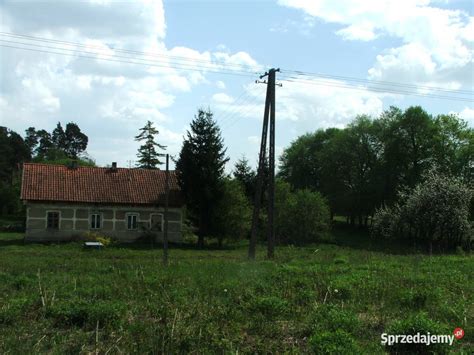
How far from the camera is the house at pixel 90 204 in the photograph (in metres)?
41.0

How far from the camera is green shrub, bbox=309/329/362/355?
6.47 metres

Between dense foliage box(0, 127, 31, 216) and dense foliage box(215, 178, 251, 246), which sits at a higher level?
dense foliage box(0, 127, 31, 216)

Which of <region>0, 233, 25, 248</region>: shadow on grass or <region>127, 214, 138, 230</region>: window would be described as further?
<region>127, 214, 138, 230</region>: window

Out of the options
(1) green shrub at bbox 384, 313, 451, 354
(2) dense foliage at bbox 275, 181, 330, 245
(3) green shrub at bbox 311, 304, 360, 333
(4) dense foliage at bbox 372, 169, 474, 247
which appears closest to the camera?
(1) green shrub at bbox 384, 313, 451, 354

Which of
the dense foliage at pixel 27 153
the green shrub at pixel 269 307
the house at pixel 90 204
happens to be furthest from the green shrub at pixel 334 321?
the dense foliage at pixel 27 153

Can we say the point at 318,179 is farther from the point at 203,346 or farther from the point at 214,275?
the point at 203,346

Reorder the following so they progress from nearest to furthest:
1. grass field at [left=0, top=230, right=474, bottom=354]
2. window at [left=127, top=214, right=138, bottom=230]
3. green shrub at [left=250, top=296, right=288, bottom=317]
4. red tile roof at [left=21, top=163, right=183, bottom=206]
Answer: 1. grass field at [left=0, top=230, right=474, bottom=354]
2. green shrub at [left=250, top=296, right=288, bottom=317]
3. red tile roof at [left=21, top=163, right=183, bottom=206]
4. window at [left=127, top=214, right=138, bottom=230]

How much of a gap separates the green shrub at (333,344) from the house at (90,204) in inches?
1458

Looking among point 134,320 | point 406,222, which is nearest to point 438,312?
point 134,320

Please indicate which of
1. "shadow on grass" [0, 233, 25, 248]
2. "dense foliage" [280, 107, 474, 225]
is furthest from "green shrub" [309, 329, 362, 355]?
"dense foliage" [280, 107, 474, 225]

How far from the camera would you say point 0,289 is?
41.4 ft

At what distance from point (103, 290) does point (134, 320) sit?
3265 mm

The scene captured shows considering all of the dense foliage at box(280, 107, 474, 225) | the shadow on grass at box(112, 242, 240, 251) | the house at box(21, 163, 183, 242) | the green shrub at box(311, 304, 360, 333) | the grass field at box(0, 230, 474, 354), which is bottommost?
the shadow on grass at box(112, 242, 240, 251)

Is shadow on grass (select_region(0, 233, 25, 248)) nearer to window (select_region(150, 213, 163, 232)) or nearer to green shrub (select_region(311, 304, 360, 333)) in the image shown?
window (select_region(150, 213, 163, 232))
